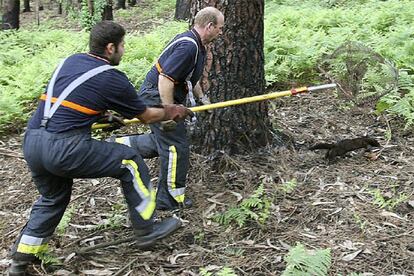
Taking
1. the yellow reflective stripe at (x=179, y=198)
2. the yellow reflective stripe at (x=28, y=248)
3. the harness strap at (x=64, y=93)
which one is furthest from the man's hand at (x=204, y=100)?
the yellow reflective stripe at (x=28, y=248)

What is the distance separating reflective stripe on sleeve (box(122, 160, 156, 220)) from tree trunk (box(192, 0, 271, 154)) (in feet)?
4.79

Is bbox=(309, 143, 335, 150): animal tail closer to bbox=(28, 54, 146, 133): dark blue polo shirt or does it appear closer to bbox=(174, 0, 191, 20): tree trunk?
bbox=(28, 54, 146, 133): dark blue polo shirt

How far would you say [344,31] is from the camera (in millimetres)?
9398

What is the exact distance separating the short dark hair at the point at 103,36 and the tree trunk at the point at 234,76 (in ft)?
5.48

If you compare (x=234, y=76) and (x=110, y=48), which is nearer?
(x=110, y=48)

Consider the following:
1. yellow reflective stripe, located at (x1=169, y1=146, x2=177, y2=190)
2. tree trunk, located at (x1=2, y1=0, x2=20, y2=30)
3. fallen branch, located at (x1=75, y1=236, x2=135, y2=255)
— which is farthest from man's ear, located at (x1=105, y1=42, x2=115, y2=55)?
tree trunk, located at (x1=2, y1=0, x2=20, y2=30)

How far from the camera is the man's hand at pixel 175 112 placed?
4344 mm

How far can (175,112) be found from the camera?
4.39 metres

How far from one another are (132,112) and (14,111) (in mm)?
3972

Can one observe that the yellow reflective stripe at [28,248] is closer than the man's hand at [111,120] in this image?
Yes

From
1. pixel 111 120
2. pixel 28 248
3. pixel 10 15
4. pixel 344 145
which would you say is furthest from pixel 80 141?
pixel 10 15

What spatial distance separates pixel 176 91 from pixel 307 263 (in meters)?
2.07

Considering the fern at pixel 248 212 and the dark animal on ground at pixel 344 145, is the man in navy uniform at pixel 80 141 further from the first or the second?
the dark animal on ground at pixel 344 145

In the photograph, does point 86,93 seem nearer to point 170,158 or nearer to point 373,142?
point 170,158
